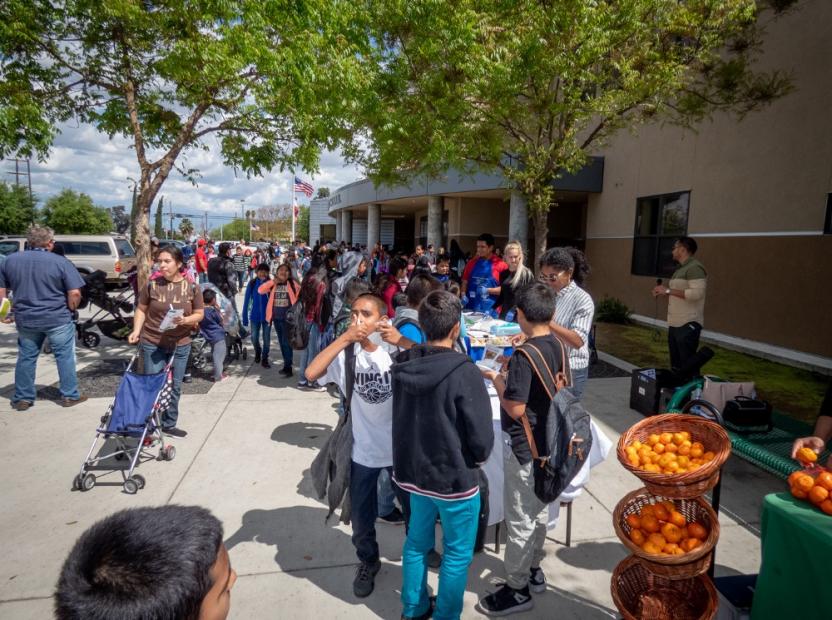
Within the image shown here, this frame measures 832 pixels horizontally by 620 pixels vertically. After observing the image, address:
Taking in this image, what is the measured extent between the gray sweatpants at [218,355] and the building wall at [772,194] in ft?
33.3

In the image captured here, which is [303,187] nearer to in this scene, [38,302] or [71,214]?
[38,302]

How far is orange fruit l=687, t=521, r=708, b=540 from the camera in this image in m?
2.48

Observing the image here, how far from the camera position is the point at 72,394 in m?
6.26

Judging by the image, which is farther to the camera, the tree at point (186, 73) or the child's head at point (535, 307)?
the tree at point (186, 73)

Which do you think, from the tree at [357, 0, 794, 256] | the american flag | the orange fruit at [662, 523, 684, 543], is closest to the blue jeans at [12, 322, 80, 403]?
the tree at [357, 0, 794, 256]

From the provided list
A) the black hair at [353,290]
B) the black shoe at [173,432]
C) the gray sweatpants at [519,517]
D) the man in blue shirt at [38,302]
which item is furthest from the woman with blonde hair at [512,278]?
the man in blue shirt at [38,302]

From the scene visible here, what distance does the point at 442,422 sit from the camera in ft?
8.04

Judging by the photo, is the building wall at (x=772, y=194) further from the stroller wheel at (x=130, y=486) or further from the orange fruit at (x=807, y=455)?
the stroller wheel at (x=130, y=486)

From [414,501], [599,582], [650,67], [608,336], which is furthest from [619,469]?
[608,336]

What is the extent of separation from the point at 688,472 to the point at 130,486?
4230 millimetres

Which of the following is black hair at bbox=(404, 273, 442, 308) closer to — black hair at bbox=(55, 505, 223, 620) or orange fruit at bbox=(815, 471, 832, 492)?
orange fruit at bbox=(815, 471, 832, 492)

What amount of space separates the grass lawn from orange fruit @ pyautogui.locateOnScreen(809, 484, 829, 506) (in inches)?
179

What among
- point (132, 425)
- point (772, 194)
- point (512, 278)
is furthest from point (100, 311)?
point (772, 194)

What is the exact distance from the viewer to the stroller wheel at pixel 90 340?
9.58 meters
